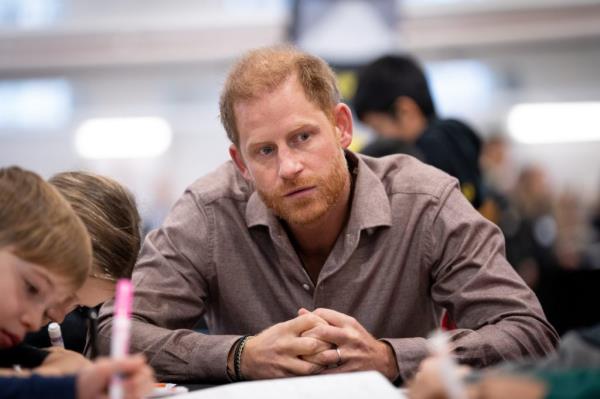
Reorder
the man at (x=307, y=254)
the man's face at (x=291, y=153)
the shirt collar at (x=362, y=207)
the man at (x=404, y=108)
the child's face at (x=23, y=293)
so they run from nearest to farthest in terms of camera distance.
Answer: the child's face at (x=23, y=293), the man at (x=307, y=254), the man's face at (x=291, y=153), the shirt collar at (x=362, y=207), the man at (x=404, y=108)

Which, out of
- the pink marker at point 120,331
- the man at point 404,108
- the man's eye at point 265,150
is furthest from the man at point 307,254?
the man at point 404,108

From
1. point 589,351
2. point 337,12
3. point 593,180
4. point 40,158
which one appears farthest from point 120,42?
point 589,351

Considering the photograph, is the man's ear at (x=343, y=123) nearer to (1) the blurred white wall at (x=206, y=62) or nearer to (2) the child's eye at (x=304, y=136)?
(2) the child's eye at (x=304, y=136)

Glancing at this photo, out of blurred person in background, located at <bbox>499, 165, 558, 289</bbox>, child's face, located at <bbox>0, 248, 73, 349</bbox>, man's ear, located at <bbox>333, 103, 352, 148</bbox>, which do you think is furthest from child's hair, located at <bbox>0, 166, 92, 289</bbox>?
blurred person in background, located at <bbox>499, 165, 558, 289</bbox>

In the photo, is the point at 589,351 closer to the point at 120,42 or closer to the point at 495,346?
the point at 495,346

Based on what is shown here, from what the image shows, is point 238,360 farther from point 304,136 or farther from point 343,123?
→ point 343,123

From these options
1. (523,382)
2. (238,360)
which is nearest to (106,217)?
(238,360)

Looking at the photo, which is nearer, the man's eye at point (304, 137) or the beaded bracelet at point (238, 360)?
the beaded bracelet at point (238, 360)

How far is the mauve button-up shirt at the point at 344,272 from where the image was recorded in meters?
1.61

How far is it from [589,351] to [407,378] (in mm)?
590

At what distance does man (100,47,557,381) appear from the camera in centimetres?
155

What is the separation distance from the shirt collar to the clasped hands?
35 cm

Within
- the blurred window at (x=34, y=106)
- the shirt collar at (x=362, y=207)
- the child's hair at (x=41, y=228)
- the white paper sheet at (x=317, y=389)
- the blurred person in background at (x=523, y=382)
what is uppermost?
the blurred window at (x=34, y=106)

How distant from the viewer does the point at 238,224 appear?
1.87 meters
